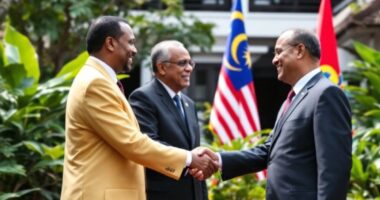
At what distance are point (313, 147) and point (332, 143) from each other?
0.18 m

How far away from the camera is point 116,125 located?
409 cm

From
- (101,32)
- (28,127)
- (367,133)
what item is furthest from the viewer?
(367,133)

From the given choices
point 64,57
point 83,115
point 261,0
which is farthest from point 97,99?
point 261,0

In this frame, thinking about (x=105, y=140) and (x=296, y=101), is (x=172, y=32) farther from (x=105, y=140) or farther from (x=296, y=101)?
(x=105, y=140)

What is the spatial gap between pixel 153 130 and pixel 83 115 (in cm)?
115

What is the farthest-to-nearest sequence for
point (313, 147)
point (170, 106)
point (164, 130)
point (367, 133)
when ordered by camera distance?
1. point (367, 133)
2. point (170, 106)
3. point (164, 130)
4. point (313, 147)

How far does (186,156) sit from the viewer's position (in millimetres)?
4363

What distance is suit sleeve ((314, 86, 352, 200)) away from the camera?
4.01 m

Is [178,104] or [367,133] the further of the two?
[367,133]

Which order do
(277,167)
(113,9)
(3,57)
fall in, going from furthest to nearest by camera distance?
1. (113,9)
2. (3,57)
3. (277,167)

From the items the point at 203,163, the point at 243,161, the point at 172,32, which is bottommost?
the point at 172,32

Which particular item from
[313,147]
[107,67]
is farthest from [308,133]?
[107,67]

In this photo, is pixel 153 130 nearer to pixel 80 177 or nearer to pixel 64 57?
pixel 80 177

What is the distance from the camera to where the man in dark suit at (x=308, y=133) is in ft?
13.3
